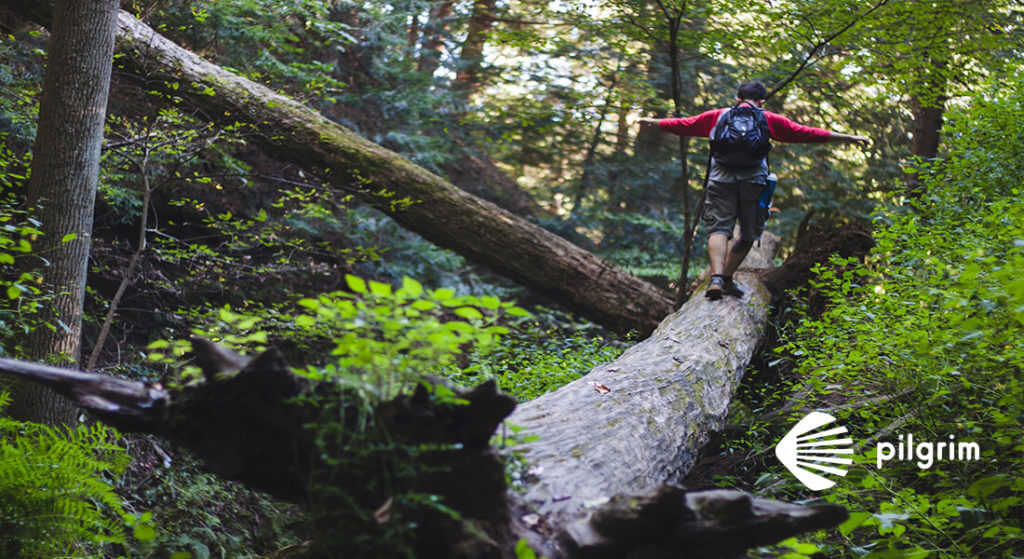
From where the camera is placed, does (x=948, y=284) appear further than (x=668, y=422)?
No

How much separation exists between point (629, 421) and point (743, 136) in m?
3.57

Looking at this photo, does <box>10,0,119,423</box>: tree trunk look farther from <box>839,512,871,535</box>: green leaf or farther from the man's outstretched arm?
the man's outstretched arm

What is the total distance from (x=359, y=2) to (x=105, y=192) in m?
5.16

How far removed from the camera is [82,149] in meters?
4.53

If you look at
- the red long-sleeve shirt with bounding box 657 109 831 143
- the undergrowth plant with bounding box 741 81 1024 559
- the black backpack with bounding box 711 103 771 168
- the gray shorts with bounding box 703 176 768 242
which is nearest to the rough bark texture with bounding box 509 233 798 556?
the undergrowth plant with bounding box 741 81 1024 559

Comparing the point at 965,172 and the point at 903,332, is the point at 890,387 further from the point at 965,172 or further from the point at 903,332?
the point at 965,172

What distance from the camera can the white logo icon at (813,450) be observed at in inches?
133

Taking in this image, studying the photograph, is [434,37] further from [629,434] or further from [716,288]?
[629,434]

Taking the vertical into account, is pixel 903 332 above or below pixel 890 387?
above

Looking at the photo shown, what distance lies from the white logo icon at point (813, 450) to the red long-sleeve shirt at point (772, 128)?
3.21 meters

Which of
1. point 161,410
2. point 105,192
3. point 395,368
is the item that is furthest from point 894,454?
point 105,192

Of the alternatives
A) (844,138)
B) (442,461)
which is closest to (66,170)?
(442,461)

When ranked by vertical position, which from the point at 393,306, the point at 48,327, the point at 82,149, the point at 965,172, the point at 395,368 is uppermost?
the point at 965,172

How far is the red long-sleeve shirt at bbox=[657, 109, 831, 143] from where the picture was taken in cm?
602
